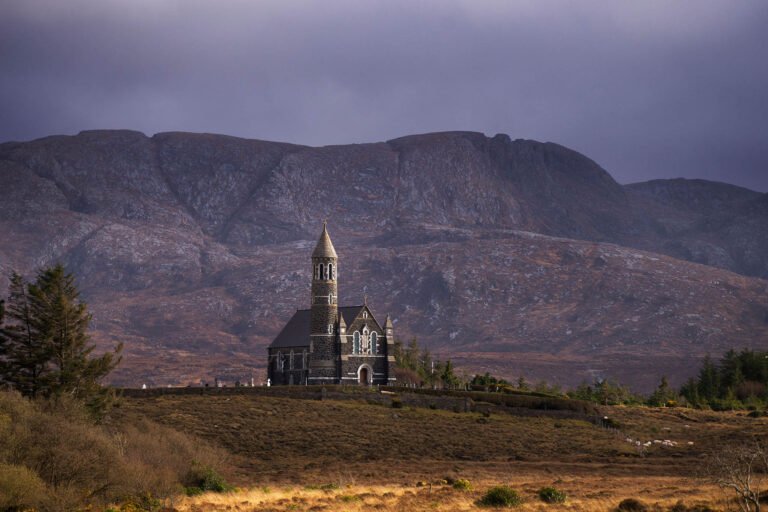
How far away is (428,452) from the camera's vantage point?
84875 mm

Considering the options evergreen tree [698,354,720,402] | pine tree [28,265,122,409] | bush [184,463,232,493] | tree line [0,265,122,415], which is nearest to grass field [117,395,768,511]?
bush [184,463,232,493]

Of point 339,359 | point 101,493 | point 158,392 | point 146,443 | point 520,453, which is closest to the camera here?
point 101,493

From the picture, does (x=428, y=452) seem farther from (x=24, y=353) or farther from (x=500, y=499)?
(x=500, y=499)

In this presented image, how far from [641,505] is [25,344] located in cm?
3655

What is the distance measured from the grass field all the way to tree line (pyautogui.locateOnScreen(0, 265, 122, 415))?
10213 mm

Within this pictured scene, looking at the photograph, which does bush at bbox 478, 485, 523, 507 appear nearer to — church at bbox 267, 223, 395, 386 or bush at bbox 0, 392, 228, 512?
bush at bbox 0, 392, 228, 512

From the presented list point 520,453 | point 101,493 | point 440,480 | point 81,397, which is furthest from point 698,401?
point 101,493

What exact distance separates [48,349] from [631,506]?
34.6m

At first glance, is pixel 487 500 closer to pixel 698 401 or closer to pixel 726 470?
pixel 726 470

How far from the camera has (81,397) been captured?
6831 centimetres

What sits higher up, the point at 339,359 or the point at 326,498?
the point at 339,359

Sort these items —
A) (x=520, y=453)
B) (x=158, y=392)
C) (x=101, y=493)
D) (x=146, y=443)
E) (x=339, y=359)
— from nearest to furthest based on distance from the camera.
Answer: (x=101, y=493) → (x=146, y=443) → (x=520, y=453) → (x=158, y=392) → (x=339, y=359)

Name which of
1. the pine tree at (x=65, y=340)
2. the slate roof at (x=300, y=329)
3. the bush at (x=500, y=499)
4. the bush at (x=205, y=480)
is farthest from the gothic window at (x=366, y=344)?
the bush at (x=500, y=499)

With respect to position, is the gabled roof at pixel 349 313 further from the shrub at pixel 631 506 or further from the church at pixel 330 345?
the shrub at pixel 631 506
